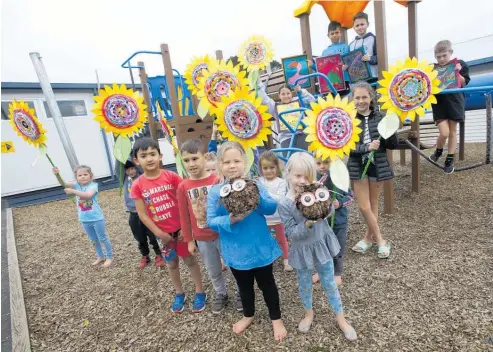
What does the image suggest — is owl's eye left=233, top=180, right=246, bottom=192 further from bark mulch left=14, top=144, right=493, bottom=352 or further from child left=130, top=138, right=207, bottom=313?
bark mulch left=14, top=144, right=493, bottom=352

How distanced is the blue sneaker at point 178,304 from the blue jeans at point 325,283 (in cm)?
117

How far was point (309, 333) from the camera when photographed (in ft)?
6.98

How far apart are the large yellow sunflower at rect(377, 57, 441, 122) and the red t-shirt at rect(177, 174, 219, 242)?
160 cm

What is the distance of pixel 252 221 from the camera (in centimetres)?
199

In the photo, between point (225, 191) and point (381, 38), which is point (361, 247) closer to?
point (225, 191)

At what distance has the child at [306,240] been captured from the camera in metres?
1.89

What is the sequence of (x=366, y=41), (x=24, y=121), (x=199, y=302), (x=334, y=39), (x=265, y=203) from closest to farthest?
(x=265, y=203), (x=199, y=302), (x=24, y=121), (x=366, y=41), (x=334, y=39)

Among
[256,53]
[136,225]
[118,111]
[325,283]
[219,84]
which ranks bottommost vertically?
[325,283]

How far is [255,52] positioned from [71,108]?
331 inches

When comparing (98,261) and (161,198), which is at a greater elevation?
(161,198)

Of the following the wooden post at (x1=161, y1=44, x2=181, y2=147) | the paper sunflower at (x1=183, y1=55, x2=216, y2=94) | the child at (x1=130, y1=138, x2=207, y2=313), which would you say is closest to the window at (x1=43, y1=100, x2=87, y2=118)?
the wooden post at (x1=161, y1=44, x2=181, y2=147)

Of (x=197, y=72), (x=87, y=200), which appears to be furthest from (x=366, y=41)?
(x=87, y=200)

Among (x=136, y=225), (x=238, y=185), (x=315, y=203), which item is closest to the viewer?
(x=315, y=203)

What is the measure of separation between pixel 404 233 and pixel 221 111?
2676mm
